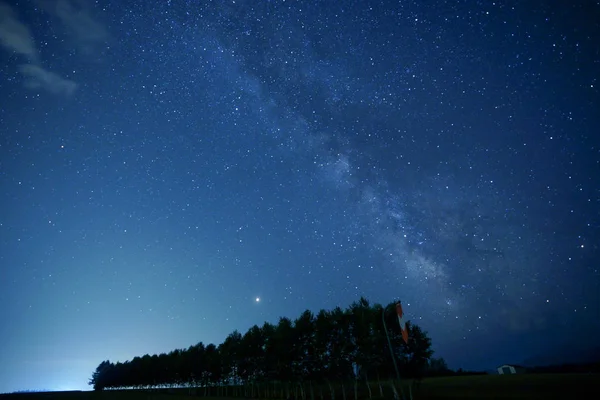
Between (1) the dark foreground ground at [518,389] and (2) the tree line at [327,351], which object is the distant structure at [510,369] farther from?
(2) the tree line at [327,351]

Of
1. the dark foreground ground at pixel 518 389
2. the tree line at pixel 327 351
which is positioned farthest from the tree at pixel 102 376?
the dark foreground ground at pixel 518 389

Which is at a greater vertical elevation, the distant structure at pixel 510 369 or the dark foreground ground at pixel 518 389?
the dark foreground ground at pixel 518 389

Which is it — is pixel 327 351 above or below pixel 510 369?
above

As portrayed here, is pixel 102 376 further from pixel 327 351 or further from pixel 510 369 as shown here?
pixel 510 369

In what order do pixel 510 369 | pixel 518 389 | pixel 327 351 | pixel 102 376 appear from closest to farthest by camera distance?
pixel 518 389 < pixel 327 351 < pixel 510 369 < pixel 102 376

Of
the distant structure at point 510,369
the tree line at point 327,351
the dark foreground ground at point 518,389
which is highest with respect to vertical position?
the tree line at point 327,351

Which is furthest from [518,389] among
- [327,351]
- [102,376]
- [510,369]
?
[102,376]

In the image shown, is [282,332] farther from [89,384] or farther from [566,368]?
[89,384]

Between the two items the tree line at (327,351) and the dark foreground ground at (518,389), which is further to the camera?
the tree line at (327,351)

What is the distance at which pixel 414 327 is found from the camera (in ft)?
159

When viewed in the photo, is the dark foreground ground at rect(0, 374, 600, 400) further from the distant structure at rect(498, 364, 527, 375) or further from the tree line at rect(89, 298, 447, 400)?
the distant structure at rect(498, 364, 527, 375)

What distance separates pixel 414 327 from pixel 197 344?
8250 cm

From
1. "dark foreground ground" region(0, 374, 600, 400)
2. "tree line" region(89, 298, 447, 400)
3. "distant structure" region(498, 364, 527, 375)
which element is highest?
"tree line" region(89, 298, 447, 400)

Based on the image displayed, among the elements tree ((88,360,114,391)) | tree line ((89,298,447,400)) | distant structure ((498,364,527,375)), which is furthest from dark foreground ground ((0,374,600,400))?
tree ((88,360,114,391))
